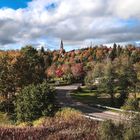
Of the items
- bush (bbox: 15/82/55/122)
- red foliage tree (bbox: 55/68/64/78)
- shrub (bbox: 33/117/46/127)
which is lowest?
shrub (bbox: 33/117/46/127)

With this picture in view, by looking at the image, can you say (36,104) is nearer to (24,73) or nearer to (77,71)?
(24,73)

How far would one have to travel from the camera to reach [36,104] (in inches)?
2131

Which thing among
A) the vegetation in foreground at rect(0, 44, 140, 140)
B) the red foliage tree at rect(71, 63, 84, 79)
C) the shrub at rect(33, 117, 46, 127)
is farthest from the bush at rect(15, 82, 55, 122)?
the red foliage tree at rect(71, 63, 84, 79)

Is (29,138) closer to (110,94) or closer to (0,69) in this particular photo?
(0,69)

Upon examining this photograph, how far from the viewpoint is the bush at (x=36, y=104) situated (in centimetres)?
5356

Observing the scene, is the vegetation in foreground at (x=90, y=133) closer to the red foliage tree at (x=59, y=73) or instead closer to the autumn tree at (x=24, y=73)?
the autumn tree at (x=24, y=73)

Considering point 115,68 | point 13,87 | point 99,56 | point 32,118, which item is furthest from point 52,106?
point 99,56

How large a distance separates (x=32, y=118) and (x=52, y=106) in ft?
10.9

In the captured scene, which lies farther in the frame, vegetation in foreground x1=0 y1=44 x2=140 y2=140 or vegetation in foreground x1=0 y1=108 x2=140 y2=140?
vegetation in foreground x1=0 y1=44 x2=140 y2=140

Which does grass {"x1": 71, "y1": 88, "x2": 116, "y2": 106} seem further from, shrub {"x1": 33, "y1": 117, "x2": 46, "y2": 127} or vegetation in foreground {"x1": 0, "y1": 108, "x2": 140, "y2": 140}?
vegetation in foreground {"x1": 0, "y1": 108, "x2": 140, "y2": 140}

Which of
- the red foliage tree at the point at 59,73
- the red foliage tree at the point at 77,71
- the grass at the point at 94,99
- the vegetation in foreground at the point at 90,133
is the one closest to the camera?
the vegetation in foreground at the point at 90,133

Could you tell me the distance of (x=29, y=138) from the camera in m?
25.7

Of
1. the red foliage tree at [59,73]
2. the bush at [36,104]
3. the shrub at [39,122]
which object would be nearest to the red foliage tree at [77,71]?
the red foliage tree at [59,73]

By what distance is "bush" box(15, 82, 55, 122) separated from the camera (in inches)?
2109
